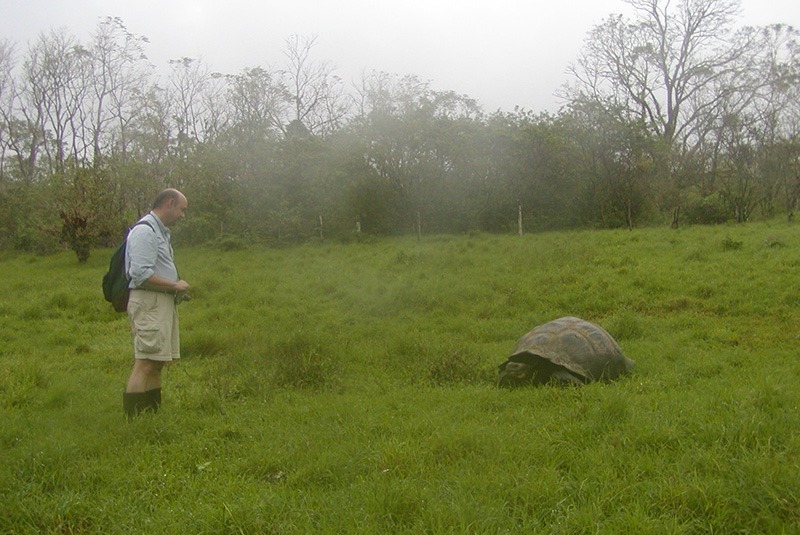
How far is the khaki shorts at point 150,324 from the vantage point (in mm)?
4629

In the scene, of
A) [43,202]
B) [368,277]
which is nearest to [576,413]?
[368,277]

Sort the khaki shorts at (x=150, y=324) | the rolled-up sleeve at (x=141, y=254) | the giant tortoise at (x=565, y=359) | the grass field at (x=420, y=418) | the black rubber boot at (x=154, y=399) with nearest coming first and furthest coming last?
the grass field at (x=420, y=418), the rolled-up sleeve at (x=141, y=254), the khaki shorts at (x=150, y=324), the black rubber boot at (x=154, y=399), the giant tortoise at (x=565, y=359)

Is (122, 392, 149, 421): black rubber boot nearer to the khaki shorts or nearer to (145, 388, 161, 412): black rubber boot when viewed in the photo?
(145, 388, 161, 412): black rubber boot

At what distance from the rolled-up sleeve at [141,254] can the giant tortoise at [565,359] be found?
3159mm

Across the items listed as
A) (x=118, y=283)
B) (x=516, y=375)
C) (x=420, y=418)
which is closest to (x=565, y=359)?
(x=516, y=375)

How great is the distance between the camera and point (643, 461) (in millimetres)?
3520

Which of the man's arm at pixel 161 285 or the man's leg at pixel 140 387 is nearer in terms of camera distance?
the man's arm at pixel 161 285

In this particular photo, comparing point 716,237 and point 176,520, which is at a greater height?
point 716,237

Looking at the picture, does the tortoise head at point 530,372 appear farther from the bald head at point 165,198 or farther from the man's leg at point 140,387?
the bald head at point 165,198

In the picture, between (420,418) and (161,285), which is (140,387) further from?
(420,418)

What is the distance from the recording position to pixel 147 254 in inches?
180

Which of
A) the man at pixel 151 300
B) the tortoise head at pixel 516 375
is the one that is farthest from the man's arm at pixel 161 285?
the tortoise head at pixel 516 375

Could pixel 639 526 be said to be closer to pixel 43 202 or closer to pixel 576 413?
pixel 576 413

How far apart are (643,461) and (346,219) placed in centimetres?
1902
